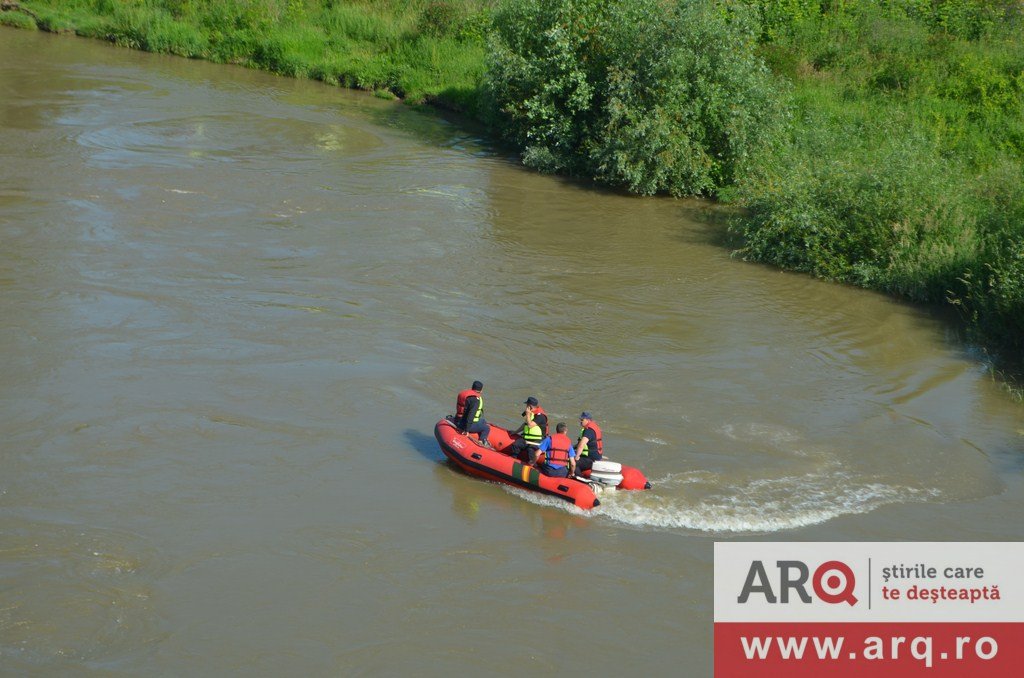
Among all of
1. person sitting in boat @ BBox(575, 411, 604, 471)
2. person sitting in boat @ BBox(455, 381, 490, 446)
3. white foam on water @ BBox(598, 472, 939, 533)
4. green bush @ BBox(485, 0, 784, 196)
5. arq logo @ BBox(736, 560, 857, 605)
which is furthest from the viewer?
green bush @ BBox(485, 0, 784, 196)

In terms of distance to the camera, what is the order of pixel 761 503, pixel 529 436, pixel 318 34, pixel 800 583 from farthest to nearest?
pixel 318 34, pixel 529 436, pixel 761 503, pixel 800 583

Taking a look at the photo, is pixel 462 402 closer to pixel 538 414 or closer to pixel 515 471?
pixel 538 414

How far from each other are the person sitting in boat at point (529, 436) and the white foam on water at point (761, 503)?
3.56ft

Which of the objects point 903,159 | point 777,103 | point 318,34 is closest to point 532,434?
point 903,159

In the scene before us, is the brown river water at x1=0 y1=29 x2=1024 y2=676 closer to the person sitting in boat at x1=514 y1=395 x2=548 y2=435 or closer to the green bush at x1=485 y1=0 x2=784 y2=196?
the person sitting in boat at x1=514 y1=395 x2=548 y2=435

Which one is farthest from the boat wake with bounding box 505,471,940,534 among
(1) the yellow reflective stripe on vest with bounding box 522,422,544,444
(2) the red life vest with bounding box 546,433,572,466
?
(1) the yellow reflective stripe on vest with bounding box 522,422,544,444

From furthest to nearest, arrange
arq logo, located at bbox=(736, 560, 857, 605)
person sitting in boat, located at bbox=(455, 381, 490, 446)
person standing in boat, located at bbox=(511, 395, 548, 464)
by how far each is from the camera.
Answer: person sitting in boat, located at bbox=(455, 381, 490, 446)
person standing in boat, located at bbox=(511, 395, 548, 464)
arq logo, located at bbox=(736, 560, 857, 605)

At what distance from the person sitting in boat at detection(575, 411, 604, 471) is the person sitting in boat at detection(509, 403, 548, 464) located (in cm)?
57

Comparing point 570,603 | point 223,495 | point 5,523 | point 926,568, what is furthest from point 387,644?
point 926,568

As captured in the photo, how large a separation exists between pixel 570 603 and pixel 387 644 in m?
1.77

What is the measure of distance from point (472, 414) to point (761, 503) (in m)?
3.47

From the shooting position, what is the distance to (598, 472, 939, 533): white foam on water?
11375mm

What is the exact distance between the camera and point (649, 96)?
24000mm

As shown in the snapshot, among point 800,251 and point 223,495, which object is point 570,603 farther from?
point 800,251
